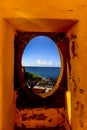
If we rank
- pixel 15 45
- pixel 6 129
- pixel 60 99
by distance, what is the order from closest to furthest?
pixel 6 129
pixel 15 45
pixel 60 99

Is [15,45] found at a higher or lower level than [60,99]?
higher

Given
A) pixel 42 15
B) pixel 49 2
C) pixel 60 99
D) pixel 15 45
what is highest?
pixel 49 2

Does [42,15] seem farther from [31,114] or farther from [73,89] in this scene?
[31,114]

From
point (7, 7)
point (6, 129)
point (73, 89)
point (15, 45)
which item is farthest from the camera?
point (15, 45)

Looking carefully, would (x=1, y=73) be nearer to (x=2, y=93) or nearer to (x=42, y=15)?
(x=2, y=93)

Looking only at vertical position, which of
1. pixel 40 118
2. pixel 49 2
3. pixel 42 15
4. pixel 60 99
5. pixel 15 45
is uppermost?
pixel 49 2

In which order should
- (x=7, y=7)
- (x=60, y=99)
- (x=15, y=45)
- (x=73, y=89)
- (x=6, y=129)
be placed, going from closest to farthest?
(x=7, y=7) → (x=6, y=129) → (x=73, y=89) → (x=15, y=45) → (x=60, y=99)

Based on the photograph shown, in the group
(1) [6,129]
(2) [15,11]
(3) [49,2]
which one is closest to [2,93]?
(1) [6,129]

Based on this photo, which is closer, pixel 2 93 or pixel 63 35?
pixel 2 93

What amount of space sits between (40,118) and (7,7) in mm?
1231

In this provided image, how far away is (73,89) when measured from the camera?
1.95 metres

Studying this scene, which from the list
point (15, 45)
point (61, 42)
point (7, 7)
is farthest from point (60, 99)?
point (7, 7)

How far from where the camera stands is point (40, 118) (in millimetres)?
2256

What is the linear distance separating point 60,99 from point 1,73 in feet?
2.90
